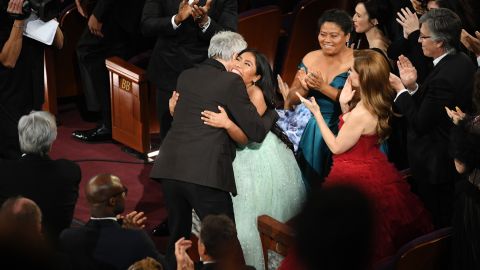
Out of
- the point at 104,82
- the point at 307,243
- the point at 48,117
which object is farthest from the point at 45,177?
the point at 104,82

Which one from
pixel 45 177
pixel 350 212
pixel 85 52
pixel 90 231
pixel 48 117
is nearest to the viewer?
pixel 350 212

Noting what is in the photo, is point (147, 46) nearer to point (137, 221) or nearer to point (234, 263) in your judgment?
point (137, 221)

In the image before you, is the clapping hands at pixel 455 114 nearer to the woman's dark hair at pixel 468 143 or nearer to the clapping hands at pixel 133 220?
the woman's dark hair at pixel 468 143

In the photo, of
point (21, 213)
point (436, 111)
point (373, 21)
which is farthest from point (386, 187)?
point (21, 213)

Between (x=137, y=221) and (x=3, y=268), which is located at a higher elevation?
(x=3, y=268)

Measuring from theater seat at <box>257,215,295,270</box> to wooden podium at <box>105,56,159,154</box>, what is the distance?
2.10m

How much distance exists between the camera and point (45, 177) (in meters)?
3.77

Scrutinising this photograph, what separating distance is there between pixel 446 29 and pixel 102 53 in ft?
9.00

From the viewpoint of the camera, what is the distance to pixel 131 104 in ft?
19.9

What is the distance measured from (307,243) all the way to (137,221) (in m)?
1.97

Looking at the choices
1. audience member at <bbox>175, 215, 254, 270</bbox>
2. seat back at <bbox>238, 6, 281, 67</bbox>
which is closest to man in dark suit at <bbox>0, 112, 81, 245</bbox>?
audience member at <bbox>175, 215, 254, 270</bbox>

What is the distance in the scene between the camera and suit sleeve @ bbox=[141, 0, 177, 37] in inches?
205

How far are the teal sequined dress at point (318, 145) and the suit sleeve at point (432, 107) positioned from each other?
0.74m

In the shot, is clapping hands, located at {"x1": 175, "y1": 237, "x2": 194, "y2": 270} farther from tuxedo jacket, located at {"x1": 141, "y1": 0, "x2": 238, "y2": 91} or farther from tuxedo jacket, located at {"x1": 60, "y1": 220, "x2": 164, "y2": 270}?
tuxedo jacket, located at {"x1": 141, "y1": 0, "x2": 238, "y2": 91}
